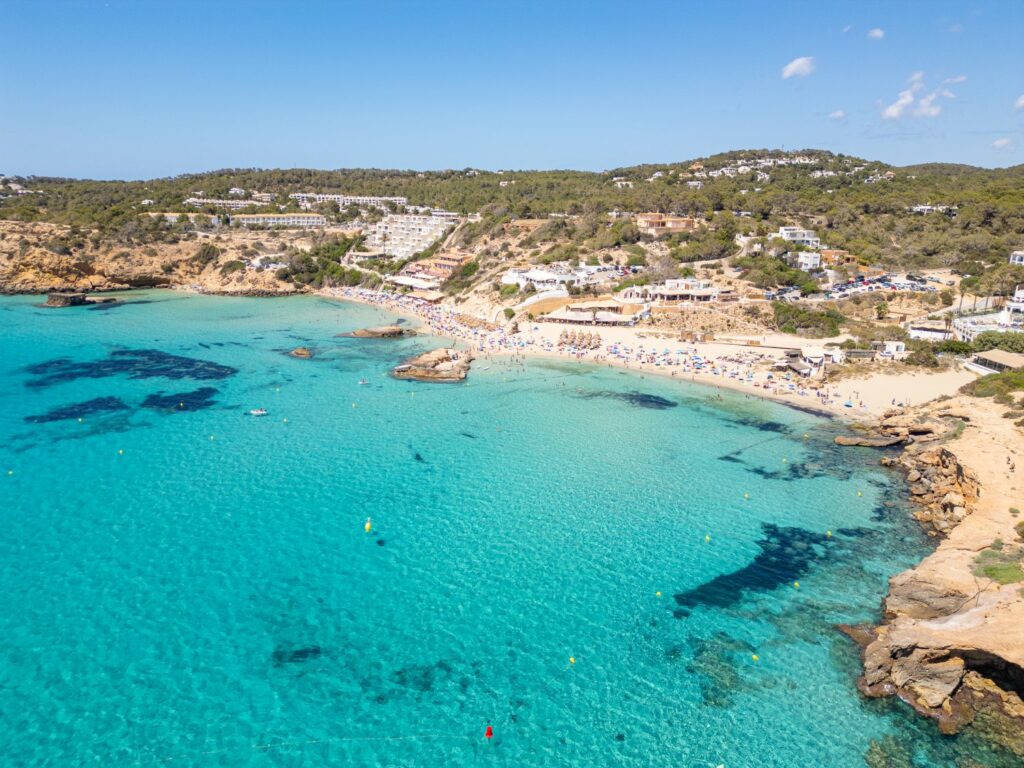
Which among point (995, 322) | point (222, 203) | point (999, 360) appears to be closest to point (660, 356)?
point (999, 360)

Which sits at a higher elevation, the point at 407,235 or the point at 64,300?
the point at 407,235

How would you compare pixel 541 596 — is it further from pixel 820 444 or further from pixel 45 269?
pixel 45 269

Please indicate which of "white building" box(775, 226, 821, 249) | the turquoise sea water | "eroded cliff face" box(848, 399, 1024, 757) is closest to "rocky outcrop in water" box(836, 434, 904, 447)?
the turquoise sea water

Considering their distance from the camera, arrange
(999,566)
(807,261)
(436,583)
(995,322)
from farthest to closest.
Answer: (807,261), (995,322), (436,583), (999,566)

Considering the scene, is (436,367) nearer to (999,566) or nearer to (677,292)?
(677,292)

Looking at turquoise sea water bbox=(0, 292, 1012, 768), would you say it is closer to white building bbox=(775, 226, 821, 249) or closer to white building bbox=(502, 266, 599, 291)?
white building bbox=(502, 266, 599, 291)

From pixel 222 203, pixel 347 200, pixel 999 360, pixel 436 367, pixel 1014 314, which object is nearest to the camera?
pixel 999 360

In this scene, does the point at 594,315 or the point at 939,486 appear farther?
the point at 594,315
